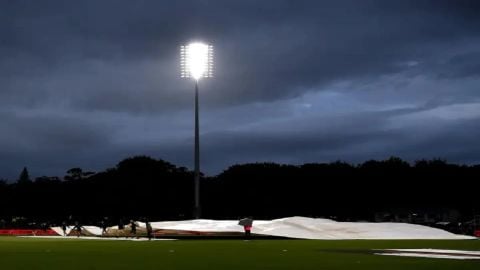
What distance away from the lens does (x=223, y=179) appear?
426 feet

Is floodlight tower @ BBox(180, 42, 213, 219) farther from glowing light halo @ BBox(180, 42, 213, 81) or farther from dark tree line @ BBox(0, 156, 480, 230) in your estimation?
dark tree line @ BBox(0, 156, 480, 230)

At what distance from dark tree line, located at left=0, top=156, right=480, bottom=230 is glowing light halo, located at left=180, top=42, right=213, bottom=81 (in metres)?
52.3

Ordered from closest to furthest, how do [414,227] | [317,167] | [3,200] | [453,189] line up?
[414,227] → [453,189] → [317,167] → [3,200]

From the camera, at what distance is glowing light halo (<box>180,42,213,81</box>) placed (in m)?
62.8

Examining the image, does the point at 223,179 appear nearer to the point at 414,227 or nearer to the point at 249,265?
the point at 414,227

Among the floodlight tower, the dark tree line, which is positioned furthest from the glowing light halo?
the dark tree line

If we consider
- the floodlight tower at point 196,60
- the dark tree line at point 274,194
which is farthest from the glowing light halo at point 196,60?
the dark tree line at point 274,194

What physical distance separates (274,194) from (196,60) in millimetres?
62030

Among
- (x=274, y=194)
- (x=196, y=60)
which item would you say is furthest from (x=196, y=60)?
(x=274, y=194)

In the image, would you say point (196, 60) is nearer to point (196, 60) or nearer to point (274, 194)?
point (196, 60)

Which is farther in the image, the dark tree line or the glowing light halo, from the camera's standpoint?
the dark tree line

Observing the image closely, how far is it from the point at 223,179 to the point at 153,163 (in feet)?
58.6

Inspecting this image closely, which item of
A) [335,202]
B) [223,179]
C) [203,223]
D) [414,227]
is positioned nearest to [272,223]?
[203,223]

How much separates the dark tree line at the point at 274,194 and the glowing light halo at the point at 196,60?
172ft
